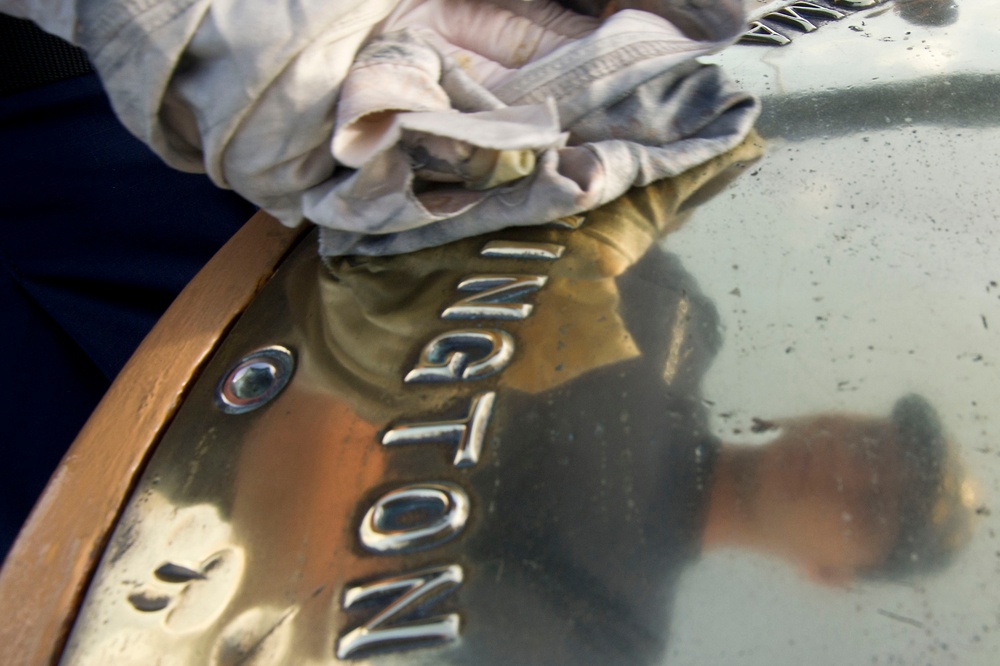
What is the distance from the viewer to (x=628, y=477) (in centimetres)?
40

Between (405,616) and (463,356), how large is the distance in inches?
6.3

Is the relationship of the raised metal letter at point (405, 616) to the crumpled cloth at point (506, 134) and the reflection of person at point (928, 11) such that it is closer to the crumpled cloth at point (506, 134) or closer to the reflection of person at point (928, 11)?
the crumpled cloth at point (506, 134)

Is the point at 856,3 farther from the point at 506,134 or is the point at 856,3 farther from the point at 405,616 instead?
the point at 405,616

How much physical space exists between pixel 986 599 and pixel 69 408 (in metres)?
1.00

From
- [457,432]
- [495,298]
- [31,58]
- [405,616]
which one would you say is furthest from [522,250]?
[31,58]

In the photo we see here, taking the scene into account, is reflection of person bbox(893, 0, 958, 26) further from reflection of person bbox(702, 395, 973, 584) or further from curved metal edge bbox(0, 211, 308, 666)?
curved metal edge bbox(0, 211, 308, 666)

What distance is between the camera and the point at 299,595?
396 millimetres

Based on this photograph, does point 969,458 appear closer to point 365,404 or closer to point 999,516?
point 999,516

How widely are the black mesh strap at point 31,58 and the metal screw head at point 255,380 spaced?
538mm

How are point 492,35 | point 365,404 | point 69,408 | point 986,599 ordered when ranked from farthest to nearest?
point 69,408, point 492,35, point 365,404, point 986,599

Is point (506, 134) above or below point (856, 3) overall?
above

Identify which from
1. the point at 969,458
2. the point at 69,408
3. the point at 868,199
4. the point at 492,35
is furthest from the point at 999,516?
the point at 69,408

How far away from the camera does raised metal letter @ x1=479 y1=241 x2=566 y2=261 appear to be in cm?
52

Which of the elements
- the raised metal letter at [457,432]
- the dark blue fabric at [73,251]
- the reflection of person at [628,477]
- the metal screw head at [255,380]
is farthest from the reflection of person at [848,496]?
the dark blue fabric at [73,251]
